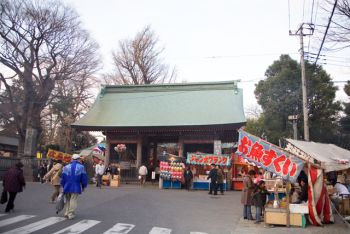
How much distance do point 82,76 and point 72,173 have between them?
2312 centimetres

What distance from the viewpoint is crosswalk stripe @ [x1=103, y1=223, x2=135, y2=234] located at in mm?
8594

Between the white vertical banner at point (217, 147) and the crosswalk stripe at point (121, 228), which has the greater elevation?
the white vertical banner at point (217, 147)

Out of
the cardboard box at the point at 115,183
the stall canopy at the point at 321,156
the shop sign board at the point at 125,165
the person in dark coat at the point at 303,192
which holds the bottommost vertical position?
the cardboard box at the point at 115,183

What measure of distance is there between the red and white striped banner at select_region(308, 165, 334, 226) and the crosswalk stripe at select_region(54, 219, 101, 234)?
645cm

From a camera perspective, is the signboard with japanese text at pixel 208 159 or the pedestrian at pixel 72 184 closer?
the pedestrian at pixel 72 184

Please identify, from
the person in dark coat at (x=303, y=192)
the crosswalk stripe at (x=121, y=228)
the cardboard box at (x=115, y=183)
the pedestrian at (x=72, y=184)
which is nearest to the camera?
the crosswalk stripe at (x=121, y=228)

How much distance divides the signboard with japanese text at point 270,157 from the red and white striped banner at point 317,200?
34.1 inches

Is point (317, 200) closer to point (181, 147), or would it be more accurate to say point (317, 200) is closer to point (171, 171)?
point (171, 171)

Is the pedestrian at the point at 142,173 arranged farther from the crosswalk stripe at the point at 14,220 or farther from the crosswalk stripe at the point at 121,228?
the crosswalk stripe at the point at 121,228

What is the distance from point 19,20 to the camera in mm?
28453

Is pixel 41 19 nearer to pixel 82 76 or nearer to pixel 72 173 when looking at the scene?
pixel 82 76

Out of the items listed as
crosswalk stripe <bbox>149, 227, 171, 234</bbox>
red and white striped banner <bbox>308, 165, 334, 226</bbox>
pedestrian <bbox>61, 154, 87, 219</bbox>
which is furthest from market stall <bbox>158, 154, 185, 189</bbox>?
crosswalk stripe <bbox>149, 227, 171, 234</bbox>

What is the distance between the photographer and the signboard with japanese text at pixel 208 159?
22.7 meters

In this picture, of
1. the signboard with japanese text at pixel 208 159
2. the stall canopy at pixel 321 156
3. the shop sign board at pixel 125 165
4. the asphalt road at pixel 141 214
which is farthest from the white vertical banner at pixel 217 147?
the stall canopy at pixel 321 156
